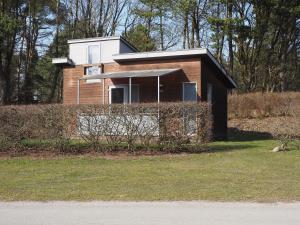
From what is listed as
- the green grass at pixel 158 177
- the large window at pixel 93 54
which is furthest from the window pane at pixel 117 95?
the green grass at pixel 158 177

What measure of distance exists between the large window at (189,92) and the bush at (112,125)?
19.9 ft

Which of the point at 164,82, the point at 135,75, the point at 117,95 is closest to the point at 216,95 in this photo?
the point at 164,82

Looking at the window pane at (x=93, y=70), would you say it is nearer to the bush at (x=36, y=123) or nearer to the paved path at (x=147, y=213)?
the bush at (x=36, y=123)

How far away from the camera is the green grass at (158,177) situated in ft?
32.8

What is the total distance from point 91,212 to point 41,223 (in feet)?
3.42

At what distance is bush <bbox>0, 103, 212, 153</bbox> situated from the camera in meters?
16.7

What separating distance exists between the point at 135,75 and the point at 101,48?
13.0 feet

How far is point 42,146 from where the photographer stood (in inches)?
694

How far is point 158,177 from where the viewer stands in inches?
483

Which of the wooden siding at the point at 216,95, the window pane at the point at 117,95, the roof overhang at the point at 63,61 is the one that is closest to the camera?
the wooden siding at the point at 216,95

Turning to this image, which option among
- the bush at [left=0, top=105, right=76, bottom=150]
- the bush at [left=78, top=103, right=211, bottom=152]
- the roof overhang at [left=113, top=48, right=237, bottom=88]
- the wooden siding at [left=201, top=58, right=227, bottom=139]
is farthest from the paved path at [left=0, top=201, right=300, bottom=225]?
the wooden siding at [left=201, top=58, right=227, bottom=139]

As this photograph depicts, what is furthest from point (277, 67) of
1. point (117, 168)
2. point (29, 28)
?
point (117, 168)

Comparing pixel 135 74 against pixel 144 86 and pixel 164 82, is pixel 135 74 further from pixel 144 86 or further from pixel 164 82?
pixel 164 82

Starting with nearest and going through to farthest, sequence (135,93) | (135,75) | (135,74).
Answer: (135,75)
(135,74)
(135,93)
